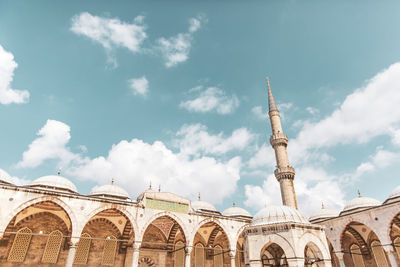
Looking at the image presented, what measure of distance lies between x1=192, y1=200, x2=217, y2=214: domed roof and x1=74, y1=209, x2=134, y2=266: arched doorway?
25.6 feet

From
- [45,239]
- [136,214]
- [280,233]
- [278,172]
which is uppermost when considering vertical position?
[278,172]

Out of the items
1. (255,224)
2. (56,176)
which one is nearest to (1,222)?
(56,176)

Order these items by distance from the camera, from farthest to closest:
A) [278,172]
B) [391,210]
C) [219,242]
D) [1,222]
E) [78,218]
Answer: [278,172], [219,242], [391,210], [78,218], [1,222]

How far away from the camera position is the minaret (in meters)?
23.0

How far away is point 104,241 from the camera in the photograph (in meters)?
17.9

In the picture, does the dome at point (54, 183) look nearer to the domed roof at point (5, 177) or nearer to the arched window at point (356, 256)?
the domed roof at point (5, 177)

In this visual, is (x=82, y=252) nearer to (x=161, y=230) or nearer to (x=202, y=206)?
(x=161, y=230)

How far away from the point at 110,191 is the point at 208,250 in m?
8.83

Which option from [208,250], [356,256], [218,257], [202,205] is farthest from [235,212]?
[356,256]

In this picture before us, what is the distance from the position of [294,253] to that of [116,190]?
53.0 ft

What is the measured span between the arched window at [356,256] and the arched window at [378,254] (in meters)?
0.99

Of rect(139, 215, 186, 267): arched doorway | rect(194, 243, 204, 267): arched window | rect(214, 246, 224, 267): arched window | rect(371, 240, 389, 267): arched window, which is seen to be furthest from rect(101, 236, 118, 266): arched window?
rect(371, 240, 389, 267): arched window

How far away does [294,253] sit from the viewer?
7.84 meters

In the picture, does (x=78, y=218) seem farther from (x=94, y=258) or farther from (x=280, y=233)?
(x=280, y=233)
